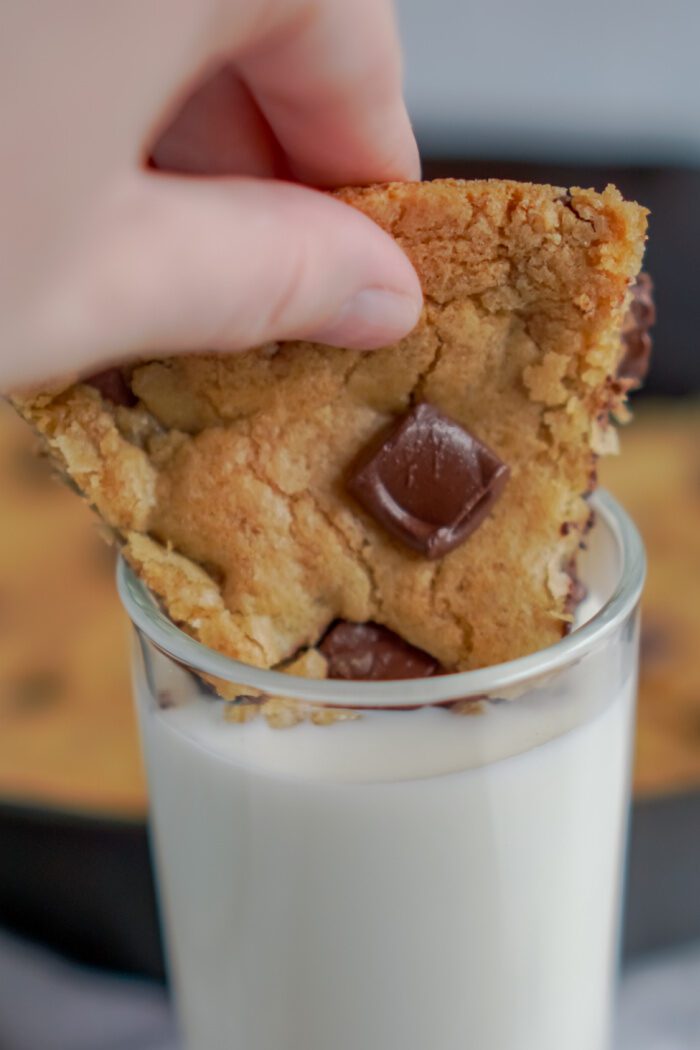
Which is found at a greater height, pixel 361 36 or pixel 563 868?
pixel 361 36

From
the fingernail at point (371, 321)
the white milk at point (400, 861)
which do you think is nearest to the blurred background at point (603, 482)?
the white milk at point (400, 861)

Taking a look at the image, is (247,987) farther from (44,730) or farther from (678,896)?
(44,730)

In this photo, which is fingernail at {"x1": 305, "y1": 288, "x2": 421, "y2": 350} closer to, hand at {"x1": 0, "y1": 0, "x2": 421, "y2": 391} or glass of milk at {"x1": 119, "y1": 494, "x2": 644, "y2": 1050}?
hand at {"x1": 0, "y1": 0, "x2": 421, "y2": 391}

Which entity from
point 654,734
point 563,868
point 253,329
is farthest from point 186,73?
point 654,734

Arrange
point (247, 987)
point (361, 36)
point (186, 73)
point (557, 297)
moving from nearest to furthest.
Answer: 1. point (186, 73)
2. point (361, 36)
3. point (557, 297)
4. point (247, 987)

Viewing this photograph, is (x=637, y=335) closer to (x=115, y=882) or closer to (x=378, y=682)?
(x=378, y=682)

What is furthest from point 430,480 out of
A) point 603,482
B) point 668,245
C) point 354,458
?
point 668,245
